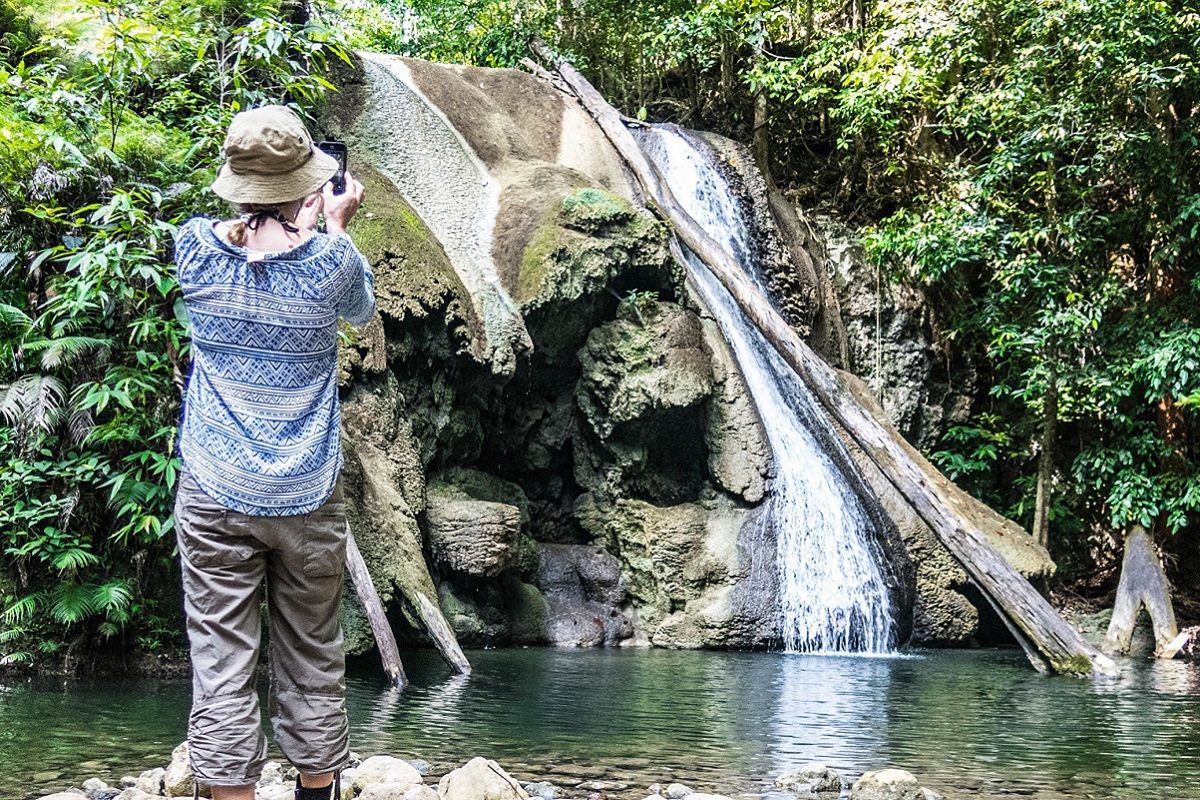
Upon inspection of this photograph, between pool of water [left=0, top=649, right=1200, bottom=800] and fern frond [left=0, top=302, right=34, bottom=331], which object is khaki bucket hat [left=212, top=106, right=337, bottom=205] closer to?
pool of water [left=0, top=649, right=1200, bottom=800]

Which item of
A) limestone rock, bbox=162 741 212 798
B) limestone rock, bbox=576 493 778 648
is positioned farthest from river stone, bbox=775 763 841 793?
limestone rock, bbox=576 493 778 648

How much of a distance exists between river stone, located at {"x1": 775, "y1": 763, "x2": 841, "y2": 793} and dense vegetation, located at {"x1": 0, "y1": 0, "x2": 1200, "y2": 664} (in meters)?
3.90

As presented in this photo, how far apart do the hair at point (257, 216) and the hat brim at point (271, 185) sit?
2 centimetres

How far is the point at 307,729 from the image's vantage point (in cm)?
262

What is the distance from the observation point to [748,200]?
1320 cm

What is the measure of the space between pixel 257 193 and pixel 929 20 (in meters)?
10.6

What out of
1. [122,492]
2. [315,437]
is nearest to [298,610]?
[315,437]

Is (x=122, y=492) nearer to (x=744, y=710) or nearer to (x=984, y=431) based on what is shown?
(x=744, y=710)

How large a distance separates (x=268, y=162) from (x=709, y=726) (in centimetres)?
376

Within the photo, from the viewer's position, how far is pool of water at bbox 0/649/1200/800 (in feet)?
14.1

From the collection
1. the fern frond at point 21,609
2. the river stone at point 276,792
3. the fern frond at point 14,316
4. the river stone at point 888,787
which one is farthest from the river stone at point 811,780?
the fern frond at point 14,316

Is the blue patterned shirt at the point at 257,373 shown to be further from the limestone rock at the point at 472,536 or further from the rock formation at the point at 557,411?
the limestone rock at the point at 472,536

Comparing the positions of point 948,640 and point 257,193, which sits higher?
point 257,193

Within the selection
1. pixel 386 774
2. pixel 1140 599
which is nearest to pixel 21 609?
pixel 386 774
